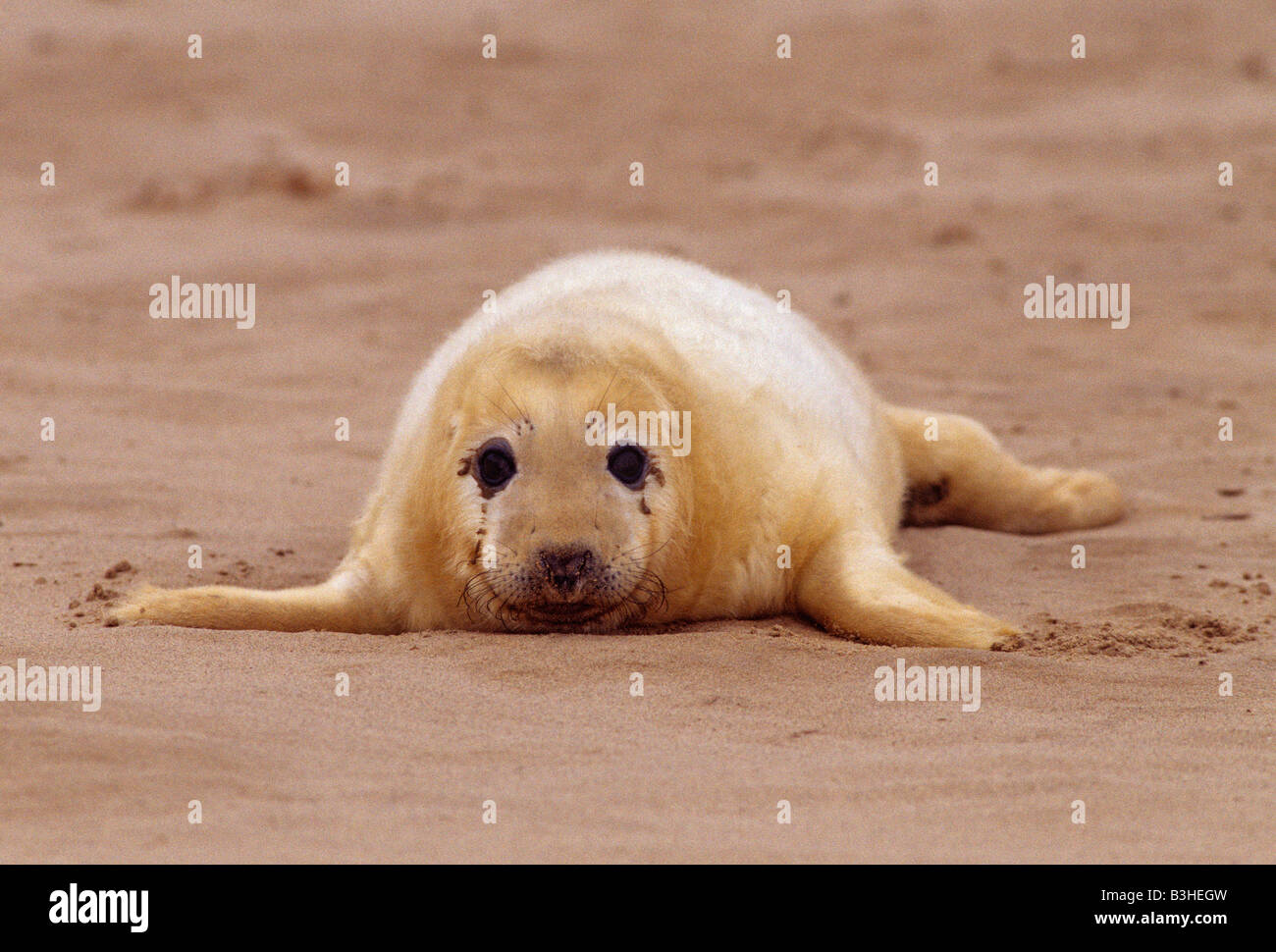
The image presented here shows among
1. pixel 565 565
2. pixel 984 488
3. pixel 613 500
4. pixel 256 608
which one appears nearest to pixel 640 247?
pixel 984 488

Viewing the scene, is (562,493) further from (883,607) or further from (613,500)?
(883,607)

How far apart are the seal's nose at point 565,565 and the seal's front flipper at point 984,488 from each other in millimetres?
2668

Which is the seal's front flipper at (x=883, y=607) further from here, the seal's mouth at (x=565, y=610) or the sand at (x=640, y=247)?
the seal's mouth at (x=565, y=610)

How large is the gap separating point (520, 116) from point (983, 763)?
43.7 feet

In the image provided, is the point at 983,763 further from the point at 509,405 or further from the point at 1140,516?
the point at 1140,516

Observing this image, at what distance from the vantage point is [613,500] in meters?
5.31

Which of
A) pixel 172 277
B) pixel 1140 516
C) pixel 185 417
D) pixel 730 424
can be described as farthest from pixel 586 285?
pixel 172 277

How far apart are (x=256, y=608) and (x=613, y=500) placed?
1.11 meters

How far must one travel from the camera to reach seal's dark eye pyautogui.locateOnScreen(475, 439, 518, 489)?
17.5 feet

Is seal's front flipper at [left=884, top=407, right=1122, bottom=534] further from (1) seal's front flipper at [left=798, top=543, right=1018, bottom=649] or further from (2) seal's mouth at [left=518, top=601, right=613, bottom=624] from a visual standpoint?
(2) seal's mouth at [left=518, top=601, right=613, bottom=624]

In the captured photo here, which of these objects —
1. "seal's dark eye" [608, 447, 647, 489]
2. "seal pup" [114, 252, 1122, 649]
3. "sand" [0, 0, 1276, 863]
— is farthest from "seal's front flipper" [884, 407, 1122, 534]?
"seal's dark eye" [608, 447, 647, 489]

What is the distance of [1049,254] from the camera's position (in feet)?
43.1

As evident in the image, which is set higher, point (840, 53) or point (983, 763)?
point (840, 53)

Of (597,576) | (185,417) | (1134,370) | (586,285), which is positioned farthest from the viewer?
(1134,370)
